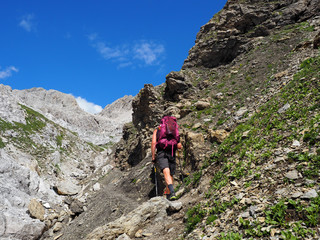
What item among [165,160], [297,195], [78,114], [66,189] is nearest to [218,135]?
[165,160]

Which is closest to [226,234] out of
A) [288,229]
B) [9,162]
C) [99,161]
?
[288,229]

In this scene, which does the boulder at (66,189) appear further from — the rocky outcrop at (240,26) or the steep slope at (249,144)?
the rocky outcrop at (240,26)

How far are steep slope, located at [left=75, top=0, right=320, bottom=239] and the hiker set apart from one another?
870mm

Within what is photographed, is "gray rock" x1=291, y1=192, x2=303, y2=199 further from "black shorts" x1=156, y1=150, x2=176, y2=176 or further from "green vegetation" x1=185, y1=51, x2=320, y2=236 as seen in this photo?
"black shorts" x1=156, y1=150, x2=176, y2=176

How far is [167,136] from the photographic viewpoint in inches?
343

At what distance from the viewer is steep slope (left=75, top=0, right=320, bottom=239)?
4410mm

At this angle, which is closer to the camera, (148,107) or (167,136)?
(167,136)

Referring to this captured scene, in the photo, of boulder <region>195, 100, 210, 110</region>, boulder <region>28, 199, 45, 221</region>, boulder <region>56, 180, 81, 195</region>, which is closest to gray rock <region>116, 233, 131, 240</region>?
boulder <region>195, 100, 210, 110</region>

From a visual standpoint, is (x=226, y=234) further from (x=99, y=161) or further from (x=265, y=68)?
(x=99, y=161)

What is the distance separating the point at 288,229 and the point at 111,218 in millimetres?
10568

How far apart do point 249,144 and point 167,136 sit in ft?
11.0

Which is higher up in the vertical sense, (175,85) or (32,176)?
(175,85)

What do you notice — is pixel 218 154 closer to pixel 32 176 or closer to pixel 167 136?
pixel 167 136

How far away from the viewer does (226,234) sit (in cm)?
445
